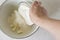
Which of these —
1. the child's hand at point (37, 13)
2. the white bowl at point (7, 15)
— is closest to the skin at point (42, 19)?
the child's hand at point (37, 13)

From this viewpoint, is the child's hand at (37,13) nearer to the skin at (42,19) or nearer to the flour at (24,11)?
the skin at (42,19)

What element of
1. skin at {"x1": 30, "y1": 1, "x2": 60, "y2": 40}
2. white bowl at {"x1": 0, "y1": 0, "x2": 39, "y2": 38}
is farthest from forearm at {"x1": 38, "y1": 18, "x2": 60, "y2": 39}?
white bowl at {"x1": 0, "y1": 0, "x2": 39, "y2": 38}

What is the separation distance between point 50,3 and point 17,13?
0.14 meters

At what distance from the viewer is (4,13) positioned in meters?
0.60

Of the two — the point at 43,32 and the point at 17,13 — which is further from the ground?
the point at 17,13

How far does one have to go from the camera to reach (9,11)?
24.5 inches

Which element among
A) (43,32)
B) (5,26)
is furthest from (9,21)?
(43,32)

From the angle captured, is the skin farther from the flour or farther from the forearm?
the flour

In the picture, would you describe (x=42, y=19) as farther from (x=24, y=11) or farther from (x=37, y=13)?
(x=24, y=11)

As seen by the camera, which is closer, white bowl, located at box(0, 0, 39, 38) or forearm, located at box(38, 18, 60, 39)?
forearm, located at box(38, 18, 60, 39)

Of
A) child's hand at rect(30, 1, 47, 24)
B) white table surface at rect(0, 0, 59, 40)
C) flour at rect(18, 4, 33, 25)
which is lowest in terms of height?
white table surface at rect(0, 0, 59, 40)

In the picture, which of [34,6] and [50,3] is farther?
[50,3]

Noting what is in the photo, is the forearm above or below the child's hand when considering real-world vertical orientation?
below

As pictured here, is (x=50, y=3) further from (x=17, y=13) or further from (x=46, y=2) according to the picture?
(x=17, y=13)
